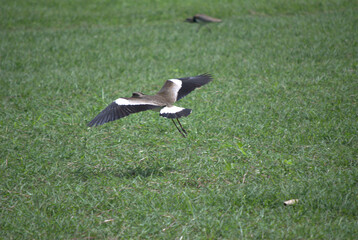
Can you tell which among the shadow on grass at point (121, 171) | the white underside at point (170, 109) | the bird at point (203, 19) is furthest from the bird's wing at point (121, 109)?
the bird at point (203, 19)

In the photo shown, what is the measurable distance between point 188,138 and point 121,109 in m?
1.10

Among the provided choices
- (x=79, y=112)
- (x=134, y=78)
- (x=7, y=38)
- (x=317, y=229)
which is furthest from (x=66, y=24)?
(x=317, y=229)

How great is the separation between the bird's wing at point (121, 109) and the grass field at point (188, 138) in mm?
578

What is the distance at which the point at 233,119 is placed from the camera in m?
5.14

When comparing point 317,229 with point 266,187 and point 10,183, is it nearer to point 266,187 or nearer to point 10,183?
point 266,187

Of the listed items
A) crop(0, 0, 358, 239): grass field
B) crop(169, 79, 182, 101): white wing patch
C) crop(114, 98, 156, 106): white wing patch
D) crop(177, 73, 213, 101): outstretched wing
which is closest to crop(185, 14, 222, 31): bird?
crop(0, 0, 358, 239): grass field

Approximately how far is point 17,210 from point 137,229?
1.08m

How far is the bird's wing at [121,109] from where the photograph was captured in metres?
3.87

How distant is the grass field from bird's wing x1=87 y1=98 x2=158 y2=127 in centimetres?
58

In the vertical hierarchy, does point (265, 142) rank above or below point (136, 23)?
below

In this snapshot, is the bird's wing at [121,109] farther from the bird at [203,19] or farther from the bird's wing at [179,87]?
the bird at [203,19]

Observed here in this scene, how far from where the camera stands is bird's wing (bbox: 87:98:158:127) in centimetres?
387

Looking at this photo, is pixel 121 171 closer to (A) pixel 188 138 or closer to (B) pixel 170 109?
(B) pixel 170 109

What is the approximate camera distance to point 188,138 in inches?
187
